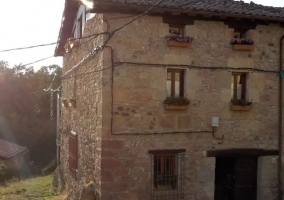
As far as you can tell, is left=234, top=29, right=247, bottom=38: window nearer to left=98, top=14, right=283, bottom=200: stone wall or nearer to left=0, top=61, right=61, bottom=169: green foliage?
left=98, top=14, right=283, bottom=200: stone wall

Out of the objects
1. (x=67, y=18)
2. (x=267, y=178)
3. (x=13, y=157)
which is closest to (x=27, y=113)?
(x=13, y=157)

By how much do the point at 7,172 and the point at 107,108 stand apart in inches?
635

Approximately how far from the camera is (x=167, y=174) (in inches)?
379

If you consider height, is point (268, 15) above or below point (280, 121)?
above

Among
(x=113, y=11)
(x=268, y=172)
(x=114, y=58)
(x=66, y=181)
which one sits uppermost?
(x=113, y=11)

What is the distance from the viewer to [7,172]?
22.7 meters

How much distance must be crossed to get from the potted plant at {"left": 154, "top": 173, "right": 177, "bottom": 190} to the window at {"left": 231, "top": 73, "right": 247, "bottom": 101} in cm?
274

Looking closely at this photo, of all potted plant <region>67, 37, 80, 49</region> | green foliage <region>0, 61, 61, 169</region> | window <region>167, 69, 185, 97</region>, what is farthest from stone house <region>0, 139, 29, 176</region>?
window <region>167, 69, 185, 97</region>

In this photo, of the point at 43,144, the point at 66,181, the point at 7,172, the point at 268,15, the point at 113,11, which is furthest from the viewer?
the point at 43,144

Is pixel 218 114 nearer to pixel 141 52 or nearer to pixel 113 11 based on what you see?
pixel 141 52

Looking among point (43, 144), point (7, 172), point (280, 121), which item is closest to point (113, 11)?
point (280, 121)

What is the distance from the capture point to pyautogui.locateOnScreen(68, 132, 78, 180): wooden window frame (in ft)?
39.1

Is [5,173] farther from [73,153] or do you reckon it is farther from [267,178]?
[267,178]

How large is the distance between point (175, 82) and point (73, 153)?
4.67 metres
